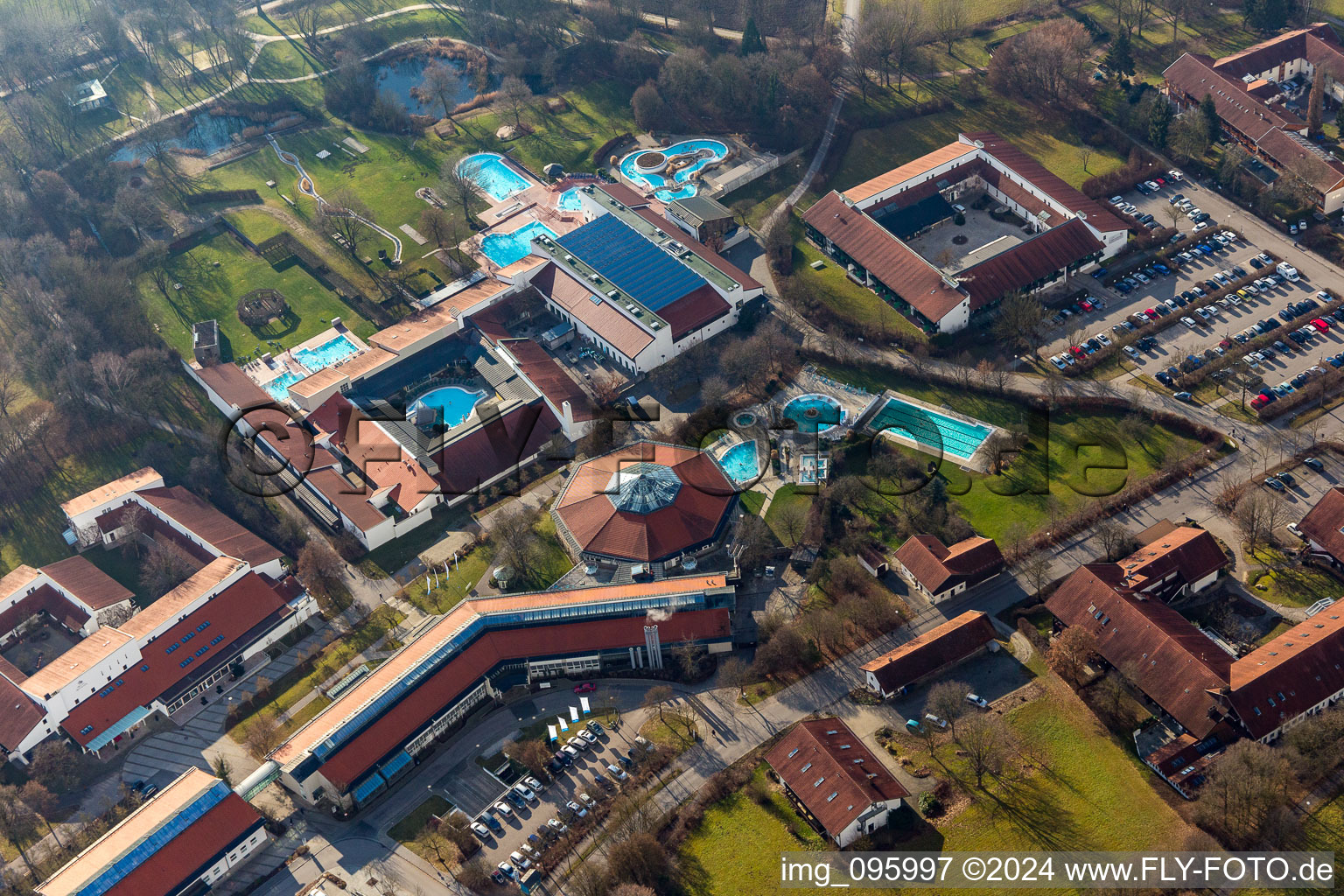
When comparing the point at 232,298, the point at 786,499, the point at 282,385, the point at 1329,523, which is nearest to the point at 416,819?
the point at 786,499

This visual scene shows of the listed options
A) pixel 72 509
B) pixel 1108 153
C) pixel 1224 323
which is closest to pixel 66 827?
pixel 72 509

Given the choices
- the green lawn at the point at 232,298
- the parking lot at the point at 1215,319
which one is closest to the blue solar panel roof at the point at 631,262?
the green lawn at the point at 232,298

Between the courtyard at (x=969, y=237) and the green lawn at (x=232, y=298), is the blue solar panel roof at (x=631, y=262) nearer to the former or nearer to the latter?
the green lawn at (x=232, y=298)

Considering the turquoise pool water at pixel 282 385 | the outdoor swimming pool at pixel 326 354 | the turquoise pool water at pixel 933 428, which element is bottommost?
the turquoise pool water at pixel 933 428

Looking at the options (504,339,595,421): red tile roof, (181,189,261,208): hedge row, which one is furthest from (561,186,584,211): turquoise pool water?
(181,189,261,208): hedge row

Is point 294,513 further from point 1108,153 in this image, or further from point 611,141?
point 1108,153

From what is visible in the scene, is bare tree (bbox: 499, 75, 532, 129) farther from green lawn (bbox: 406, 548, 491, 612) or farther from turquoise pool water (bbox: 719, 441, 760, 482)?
green lawn (bbox: 406, 548, 491, 612)
